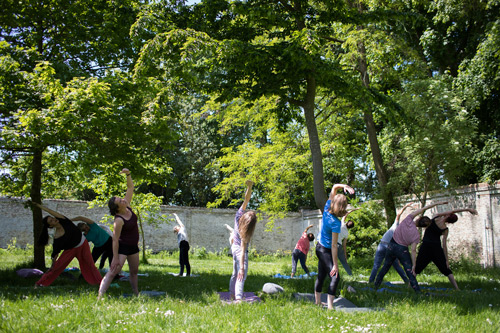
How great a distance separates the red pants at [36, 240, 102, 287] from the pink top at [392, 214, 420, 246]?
5.75m

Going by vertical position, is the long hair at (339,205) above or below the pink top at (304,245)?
above

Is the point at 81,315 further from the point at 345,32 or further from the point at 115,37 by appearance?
the point at 345,32

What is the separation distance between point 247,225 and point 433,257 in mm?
4272

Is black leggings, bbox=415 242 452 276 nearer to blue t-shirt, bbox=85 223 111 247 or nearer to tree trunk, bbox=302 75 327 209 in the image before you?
tree trunk, bbox=302 75 327 209

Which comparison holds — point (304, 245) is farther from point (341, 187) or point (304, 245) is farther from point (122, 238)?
point (122, 238)

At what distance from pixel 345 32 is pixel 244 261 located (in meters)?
11.3

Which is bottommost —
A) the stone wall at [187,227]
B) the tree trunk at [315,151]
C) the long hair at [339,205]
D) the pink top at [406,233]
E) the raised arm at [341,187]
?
the stone wall at [187,227]

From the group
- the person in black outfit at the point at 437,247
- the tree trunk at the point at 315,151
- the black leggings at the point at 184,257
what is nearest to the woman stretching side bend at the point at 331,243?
the person in black outfit at the point at 437,247

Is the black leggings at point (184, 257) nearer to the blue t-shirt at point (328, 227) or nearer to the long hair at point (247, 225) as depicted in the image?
the long hair at point (247, 225)

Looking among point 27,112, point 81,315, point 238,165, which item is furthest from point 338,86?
point 238,165

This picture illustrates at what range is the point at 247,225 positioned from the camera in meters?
6.16

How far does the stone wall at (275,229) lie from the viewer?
13070 mm

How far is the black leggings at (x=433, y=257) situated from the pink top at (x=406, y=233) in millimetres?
723

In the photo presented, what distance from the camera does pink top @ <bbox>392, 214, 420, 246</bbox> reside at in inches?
296
